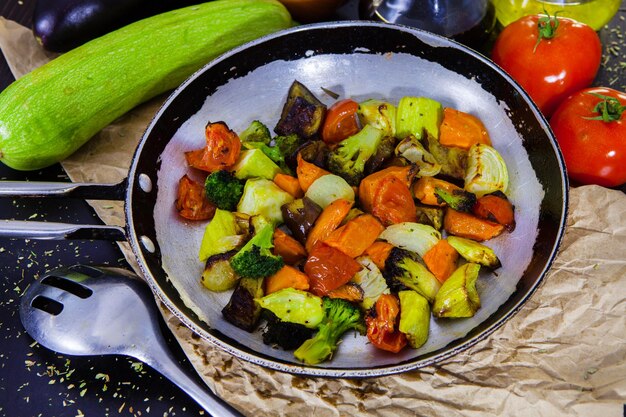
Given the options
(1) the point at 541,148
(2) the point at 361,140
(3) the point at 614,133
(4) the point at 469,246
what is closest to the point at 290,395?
(4) the point at 469,246

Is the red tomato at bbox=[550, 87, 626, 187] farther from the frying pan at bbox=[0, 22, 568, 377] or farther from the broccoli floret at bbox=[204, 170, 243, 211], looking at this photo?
the broccoli floret at bbox=[204, 170, 243, 211]

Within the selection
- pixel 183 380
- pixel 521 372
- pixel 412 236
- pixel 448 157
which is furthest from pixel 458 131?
pixel 183 380

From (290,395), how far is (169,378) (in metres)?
0.37

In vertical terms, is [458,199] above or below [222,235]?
above

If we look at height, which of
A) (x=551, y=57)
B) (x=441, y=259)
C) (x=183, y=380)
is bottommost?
(x=183, y=380)

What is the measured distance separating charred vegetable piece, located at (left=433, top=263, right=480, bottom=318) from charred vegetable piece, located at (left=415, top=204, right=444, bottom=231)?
22cm

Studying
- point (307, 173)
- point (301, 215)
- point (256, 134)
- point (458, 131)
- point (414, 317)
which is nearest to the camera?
point (414, 317)

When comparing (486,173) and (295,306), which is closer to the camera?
(295,306)

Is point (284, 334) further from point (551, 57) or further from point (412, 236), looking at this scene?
point (551, 57)

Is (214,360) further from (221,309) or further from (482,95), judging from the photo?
(482,95)

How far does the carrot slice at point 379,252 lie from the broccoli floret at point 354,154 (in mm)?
283

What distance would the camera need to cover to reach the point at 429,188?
2.05 meters

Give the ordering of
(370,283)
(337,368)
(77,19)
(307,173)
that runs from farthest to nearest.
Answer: (77,19), (307,173), (370,283), (337,368)

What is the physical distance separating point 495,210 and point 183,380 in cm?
110
